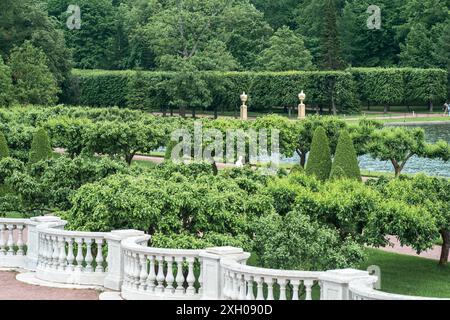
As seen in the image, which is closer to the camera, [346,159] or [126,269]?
[126,269]

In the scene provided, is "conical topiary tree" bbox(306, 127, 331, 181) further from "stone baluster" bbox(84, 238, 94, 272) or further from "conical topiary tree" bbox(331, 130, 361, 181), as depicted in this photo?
"stone baluster" bbox(84, 238, 94, 272)

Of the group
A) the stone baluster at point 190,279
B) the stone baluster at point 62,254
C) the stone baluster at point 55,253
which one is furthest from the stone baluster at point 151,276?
the stone baluster at point 55,253

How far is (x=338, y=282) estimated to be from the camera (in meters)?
15.6

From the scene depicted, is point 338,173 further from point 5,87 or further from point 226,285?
point 5,87

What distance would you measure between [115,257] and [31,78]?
59830 millimetres

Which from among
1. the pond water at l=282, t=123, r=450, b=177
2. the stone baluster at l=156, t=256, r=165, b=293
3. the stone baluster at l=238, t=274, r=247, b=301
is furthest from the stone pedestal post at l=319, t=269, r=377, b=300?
the pond water at l=282, t=123, r=450, b=177

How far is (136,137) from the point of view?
45500 mm

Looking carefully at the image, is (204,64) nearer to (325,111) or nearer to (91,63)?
(325,111)

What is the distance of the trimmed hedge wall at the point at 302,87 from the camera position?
96.3m

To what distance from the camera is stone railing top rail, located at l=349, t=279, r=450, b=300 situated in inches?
572

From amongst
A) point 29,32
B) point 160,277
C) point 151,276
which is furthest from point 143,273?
point 29,32

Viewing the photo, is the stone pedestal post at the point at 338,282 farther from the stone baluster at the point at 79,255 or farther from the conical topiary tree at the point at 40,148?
the conical topiary tree at the point at 40,148

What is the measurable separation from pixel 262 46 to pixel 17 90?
35.6 m
